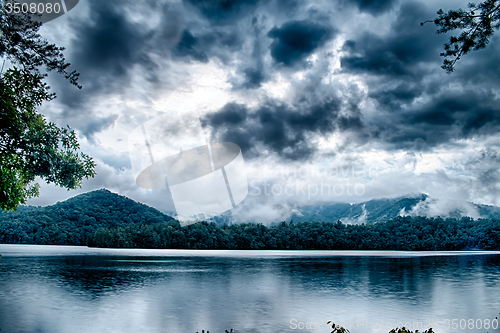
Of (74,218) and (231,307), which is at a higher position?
(74,218)

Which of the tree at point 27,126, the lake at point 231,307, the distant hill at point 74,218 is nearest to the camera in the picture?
the tree at point 27,126

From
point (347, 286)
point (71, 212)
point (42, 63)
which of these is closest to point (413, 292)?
point (347, 286)

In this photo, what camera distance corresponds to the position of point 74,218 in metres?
165

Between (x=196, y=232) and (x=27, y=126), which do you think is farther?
(x=196, y=232)

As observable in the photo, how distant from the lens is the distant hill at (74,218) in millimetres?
150375

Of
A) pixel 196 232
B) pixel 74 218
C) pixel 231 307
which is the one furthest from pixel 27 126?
pixel 74 218

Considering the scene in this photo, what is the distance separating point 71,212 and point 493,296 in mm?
173289

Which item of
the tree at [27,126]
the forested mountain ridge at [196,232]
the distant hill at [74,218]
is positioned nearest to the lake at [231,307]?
the tree at [27,126]

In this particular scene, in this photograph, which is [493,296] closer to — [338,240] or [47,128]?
[47,128]

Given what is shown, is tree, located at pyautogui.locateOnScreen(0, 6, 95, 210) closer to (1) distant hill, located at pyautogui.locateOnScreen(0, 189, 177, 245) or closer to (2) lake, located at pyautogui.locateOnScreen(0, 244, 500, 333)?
(2) lake, located at pyautogui.locateOnScreen(0, 244, 500, 333)

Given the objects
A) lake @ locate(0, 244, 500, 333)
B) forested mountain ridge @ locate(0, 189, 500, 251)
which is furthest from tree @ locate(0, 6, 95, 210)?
forested mountain ridge @ locate(0, 189, 500, 251)

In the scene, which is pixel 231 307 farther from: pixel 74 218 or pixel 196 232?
pixel 74 218

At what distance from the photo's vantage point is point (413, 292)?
101 feet

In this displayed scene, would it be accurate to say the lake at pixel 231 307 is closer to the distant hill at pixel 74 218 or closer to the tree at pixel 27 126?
the tree at pixel 27 126
